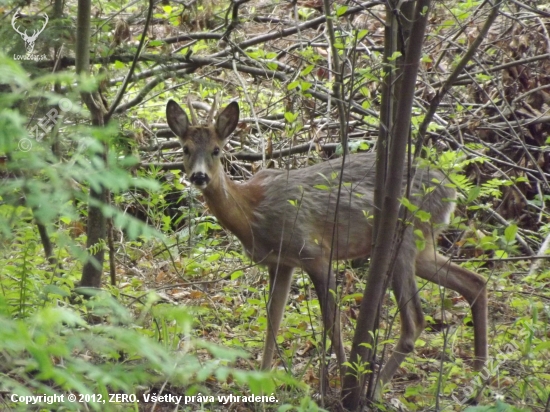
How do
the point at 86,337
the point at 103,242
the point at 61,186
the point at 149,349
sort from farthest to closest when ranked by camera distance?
the point at 103,242 < the point at 86,337 < the point at 61,186 < the point at 149,349

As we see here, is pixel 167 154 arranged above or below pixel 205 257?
above

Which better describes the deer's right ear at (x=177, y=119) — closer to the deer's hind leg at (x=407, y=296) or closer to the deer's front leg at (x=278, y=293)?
the deer's front leg at (x=278, y=293)

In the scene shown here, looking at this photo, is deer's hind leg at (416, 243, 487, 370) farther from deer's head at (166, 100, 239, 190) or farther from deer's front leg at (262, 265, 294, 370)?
deer's head at (166, 100, 239, 190)

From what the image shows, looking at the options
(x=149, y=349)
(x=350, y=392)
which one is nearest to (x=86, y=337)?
(x=149, y=349)

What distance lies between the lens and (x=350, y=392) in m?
4.80

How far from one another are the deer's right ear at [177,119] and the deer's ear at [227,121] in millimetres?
296

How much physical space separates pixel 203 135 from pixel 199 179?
1.90 ft

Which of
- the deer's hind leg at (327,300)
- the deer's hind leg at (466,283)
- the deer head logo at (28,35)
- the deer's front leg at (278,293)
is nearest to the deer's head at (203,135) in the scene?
the deer's front leg at (278,293)

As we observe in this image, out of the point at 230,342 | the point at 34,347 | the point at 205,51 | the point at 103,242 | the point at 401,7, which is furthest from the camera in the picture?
the point at 205,51

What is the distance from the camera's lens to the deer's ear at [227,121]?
6.81 meters

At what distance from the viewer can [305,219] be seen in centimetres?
675

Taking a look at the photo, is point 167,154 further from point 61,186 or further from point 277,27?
point 61,186

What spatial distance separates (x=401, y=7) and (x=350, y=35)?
40 cm

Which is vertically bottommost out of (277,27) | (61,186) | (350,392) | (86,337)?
(350,392)
